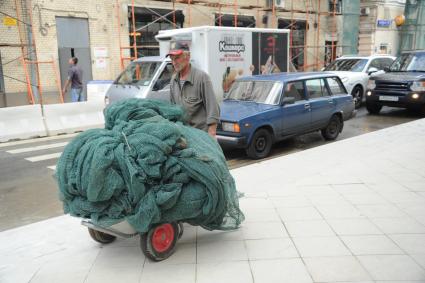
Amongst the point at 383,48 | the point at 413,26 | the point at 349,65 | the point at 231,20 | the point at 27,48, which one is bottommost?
the point at 349,65

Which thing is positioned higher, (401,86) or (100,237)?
(401,86)

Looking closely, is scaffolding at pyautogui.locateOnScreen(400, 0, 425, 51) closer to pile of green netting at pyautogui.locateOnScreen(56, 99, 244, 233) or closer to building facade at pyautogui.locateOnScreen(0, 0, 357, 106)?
building facade at pyautogui.locateOnScreen(0, 0, 357, 106)

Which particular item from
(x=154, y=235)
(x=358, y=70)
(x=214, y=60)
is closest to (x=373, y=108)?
(x=358, y=70)

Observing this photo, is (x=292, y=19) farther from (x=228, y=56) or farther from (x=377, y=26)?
(x=228, y=56)

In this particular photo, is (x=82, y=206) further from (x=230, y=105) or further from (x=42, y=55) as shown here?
(x=42, y=55)

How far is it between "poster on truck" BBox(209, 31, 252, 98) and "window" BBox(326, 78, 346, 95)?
383 cm

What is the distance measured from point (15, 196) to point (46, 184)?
0.60 m

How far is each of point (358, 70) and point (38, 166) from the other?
435 inches

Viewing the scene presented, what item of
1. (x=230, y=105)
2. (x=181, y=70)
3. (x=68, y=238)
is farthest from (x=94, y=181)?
(x=230, y=105)

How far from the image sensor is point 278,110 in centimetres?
827

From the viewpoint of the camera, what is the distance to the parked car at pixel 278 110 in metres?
7.85

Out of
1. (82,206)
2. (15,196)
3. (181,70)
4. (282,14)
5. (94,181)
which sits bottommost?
(15,196)

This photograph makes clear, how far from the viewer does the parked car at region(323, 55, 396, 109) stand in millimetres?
13977

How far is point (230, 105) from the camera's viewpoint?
855 cm
